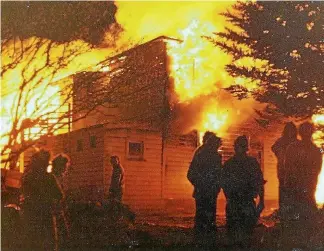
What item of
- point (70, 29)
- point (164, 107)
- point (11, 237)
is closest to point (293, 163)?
point (11, 237)

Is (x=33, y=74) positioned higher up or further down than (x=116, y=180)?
higher up

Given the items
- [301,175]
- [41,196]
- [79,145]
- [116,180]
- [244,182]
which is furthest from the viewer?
[79,145]

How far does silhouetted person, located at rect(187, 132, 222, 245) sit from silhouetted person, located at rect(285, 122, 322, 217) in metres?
1.03

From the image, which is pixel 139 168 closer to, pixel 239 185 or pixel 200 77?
pixel 200 77

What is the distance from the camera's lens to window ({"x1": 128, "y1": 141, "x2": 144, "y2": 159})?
15820mm

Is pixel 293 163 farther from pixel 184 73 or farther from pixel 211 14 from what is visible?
pixel 184 73

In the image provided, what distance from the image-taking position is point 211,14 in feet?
41.0

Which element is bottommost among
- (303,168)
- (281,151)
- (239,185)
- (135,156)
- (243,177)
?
(239,185)

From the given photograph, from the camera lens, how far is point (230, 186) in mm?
7367

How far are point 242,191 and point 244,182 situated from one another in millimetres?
241

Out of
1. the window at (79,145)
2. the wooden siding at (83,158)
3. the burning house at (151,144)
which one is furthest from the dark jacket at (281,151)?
the window at (79,145)

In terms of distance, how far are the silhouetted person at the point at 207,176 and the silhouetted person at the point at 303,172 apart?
103 cm

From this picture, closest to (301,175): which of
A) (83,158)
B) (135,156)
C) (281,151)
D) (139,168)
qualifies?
(281,151)

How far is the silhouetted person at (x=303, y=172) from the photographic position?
7242mm
